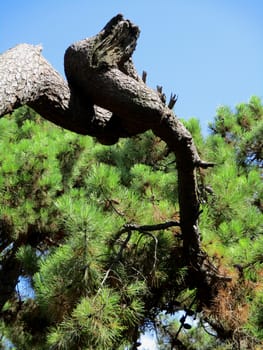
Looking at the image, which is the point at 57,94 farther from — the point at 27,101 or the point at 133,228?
the point at 133,228

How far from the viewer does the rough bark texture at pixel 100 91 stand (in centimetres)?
107

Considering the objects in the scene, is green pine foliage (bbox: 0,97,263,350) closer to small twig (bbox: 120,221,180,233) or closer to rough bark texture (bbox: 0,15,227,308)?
small twig (bbox: 120,221,180,233)

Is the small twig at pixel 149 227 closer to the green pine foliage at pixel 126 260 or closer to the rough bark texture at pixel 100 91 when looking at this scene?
the green pine foliage at pixel 126 260

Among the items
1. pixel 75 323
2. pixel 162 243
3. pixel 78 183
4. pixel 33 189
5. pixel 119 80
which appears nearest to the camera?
pixel 119 80

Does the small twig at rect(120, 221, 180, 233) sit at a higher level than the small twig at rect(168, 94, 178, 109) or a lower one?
lower

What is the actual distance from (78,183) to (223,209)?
4.87ft

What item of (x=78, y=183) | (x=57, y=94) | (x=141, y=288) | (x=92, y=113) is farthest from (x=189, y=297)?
(x=78, y=183)

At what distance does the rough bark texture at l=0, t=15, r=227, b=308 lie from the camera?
1.07m

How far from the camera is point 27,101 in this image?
1.04 meters

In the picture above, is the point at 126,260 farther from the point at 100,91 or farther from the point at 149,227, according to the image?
the point at 100,91

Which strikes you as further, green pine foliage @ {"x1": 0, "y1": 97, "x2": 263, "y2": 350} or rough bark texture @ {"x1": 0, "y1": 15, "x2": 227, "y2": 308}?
green pine foliage @ {"x1": 0, "y1": 97, "x2": 263, "y2": 350}

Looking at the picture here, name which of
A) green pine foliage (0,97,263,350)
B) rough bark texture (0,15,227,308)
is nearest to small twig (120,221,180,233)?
green pine foliage (0,97,263,350)

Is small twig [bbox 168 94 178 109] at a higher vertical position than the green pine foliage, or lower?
higher

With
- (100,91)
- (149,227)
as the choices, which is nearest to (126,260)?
Answer: (149,227)
